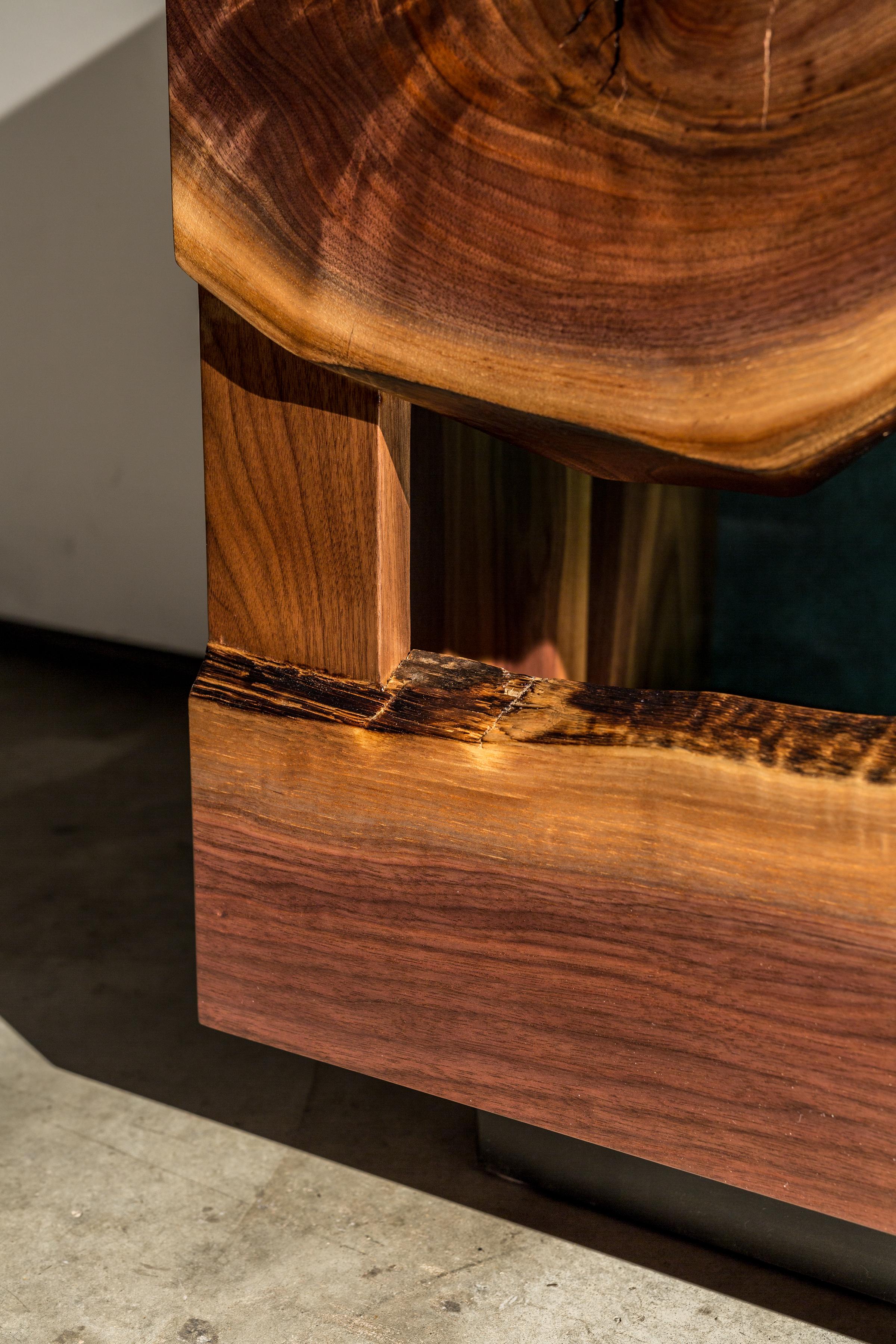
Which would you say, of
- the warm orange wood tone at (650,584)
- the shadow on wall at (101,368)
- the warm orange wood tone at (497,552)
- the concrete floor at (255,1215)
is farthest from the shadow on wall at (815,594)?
the shadow on wall at (101,368)

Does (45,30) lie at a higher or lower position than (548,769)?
higher

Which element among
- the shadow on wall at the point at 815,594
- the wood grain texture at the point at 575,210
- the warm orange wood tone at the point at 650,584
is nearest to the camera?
the wood grain texture at the point at 575,210

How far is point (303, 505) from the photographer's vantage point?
2.41 ft

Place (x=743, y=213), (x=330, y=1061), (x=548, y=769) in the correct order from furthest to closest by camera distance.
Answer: (x=330, y=1061)
(x=548, y=769)
(x=743, y=213)

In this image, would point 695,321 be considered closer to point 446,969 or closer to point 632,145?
point 632,145

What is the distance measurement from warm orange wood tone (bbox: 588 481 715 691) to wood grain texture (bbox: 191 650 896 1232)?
674 millimetres

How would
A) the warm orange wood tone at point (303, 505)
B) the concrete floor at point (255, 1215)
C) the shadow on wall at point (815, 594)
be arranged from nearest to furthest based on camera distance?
the warm orange wood tone at point (303, 505) → the concrete floor at point (255, 1215) → the shadow on wall at point (815, 594)

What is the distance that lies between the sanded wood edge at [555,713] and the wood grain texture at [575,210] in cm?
13

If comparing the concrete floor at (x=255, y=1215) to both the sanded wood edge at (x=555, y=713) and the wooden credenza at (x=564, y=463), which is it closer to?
the wooden credenza at (x=564, y=463)

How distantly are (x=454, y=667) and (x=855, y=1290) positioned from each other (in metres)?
0.54

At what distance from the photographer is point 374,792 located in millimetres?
739

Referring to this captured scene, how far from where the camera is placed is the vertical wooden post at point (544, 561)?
1.13 meters

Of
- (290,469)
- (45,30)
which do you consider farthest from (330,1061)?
(45,30)

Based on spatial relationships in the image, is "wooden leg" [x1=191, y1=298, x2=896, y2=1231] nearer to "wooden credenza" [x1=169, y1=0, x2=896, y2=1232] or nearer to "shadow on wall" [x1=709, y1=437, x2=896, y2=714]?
"wooden credenza" [x1=169, y1=0, x2=896, y2=1232]
